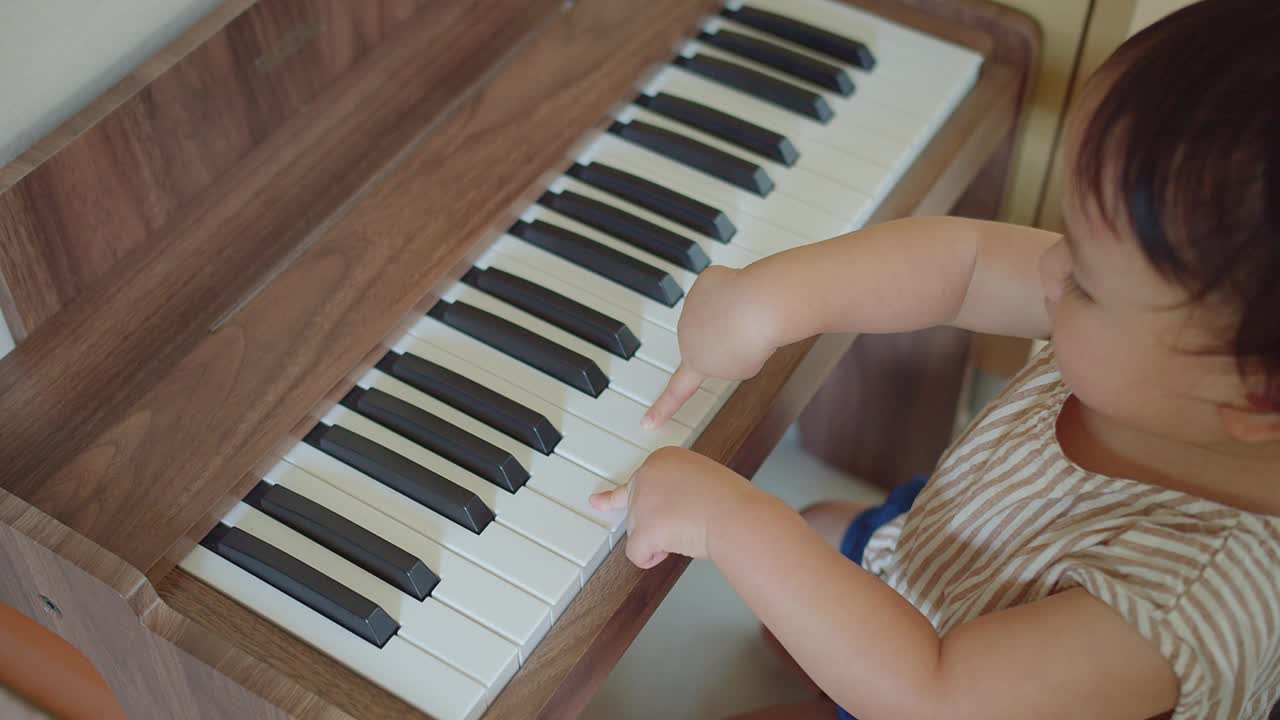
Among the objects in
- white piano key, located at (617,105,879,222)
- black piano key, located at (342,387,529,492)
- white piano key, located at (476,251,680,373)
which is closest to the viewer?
black piano key, located at (342,387,529,492)

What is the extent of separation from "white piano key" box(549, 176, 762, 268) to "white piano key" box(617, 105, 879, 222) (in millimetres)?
60

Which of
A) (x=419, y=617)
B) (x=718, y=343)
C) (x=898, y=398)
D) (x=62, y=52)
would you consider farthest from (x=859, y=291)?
(x=898, y=398)

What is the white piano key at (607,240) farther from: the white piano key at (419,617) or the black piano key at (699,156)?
the white piano key at (419,617)

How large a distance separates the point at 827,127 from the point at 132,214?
665 mm

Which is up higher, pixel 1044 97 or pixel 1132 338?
pixel 1132 338

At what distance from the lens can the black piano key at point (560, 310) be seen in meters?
1.16

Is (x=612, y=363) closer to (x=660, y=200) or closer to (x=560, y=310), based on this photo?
(x=560, y=310)

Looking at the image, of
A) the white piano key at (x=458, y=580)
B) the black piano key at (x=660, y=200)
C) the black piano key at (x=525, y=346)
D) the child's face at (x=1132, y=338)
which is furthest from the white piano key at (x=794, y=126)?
the white piano key at (x=458, y=580)

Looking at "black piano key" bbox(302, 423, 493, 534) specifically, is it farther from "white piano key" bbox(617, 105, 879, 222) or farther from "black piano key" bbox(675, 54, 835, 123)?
"black piano key" bbox(675, 54, 835, 123)

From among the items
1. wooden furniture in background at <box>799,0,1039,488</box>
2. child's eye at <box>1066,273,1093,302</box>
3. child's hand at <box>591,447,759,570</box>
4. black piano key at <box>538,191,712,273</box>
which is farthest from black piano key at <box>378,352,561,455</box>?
wooden furniture in background at <box>799,0,1039,488</box>

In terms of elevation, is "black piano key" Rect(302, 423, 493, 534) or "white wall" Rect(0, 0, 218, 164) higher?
"white wall" Rect(0, 0, 218, 164)

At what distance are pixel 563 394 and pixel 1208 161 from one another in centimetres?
55

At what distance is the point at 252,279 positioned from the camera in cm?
115

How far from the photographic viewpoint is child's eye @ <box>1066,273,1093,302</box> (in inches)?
34.0
